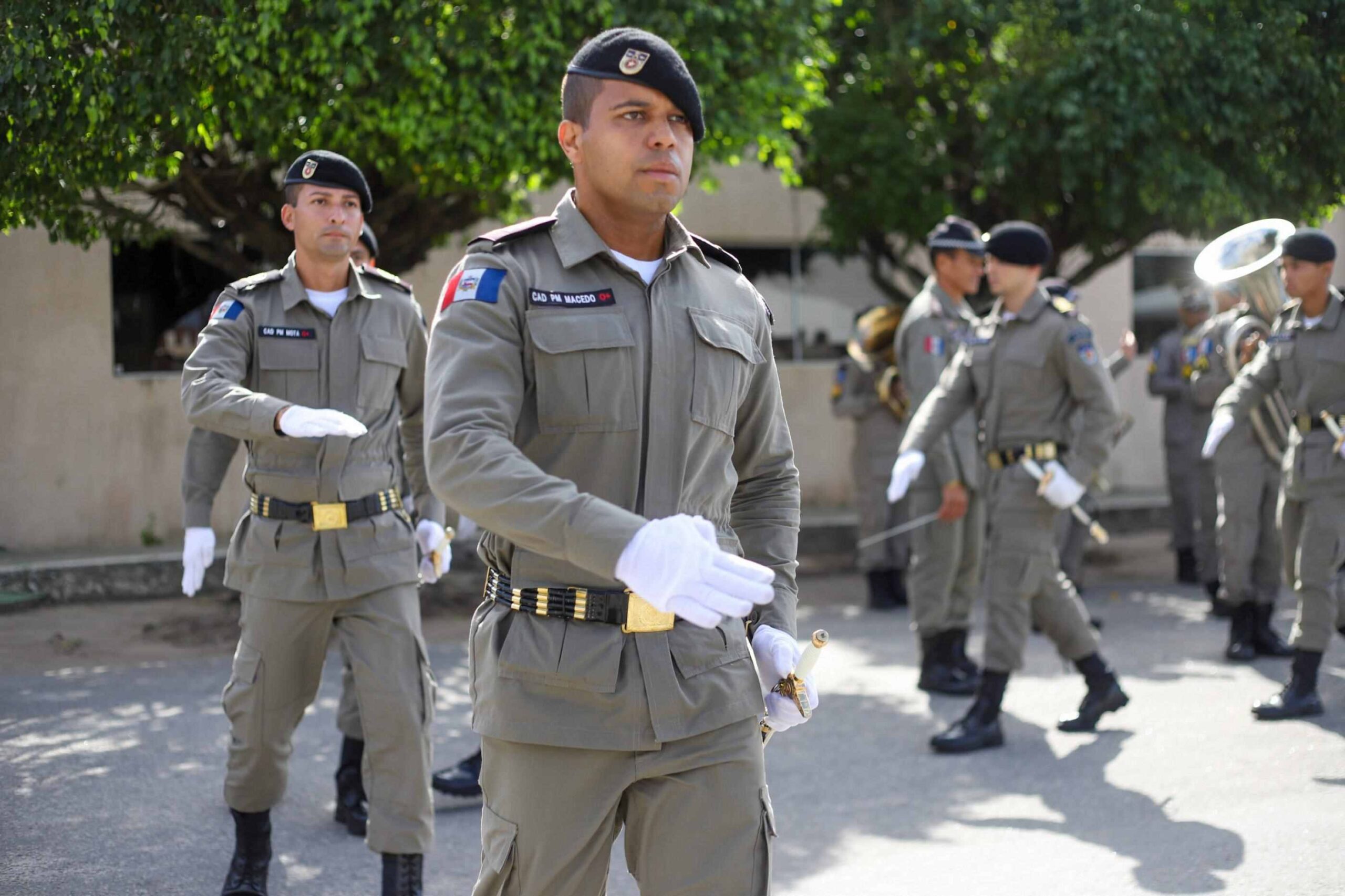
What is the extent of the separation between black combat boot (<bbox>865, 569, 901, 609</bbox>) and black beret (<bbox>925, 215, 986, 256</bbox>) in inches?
123

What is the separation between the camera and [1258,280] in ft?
24.7

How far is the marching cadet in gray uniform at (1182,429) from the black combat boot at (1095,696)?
14.7 feet

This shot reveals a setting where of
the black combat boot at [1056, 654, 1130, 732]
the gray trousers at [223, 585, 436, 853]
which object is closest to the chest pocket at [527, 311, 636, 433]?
the gray trousers at [223, 585, 436, 853]

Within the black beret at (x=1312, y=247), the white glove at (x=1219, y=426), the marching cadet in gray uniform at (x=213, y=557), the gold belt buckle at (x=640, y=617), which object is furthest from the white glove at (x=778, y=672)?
the white glove at (x=1219, y=426)

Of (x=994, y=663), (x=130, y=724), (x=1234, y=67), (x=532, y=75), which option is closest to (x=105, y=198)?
(x=532, y=75)

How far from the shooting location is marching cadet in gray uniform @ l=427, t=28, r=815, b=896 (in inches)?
97.6

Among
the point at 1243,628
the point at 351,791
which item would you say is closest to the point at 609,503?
the point at 351,791

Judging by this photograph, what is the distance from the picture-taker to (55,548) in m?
→ 11.3

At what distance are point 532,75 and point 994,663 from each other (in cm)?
406

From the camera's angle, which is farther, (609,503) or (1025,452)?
(1025,452)

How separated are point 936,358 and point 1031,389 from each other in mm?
1329

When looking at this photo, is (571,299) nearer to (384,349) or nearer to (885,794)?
(384,349)

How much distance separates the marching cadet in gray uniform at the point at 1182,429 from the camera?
10703 millimetres

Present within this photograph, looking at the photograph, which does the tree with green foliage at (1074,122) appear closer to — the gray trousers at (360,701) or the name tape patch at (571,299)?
the gray trousers at (360,701)
